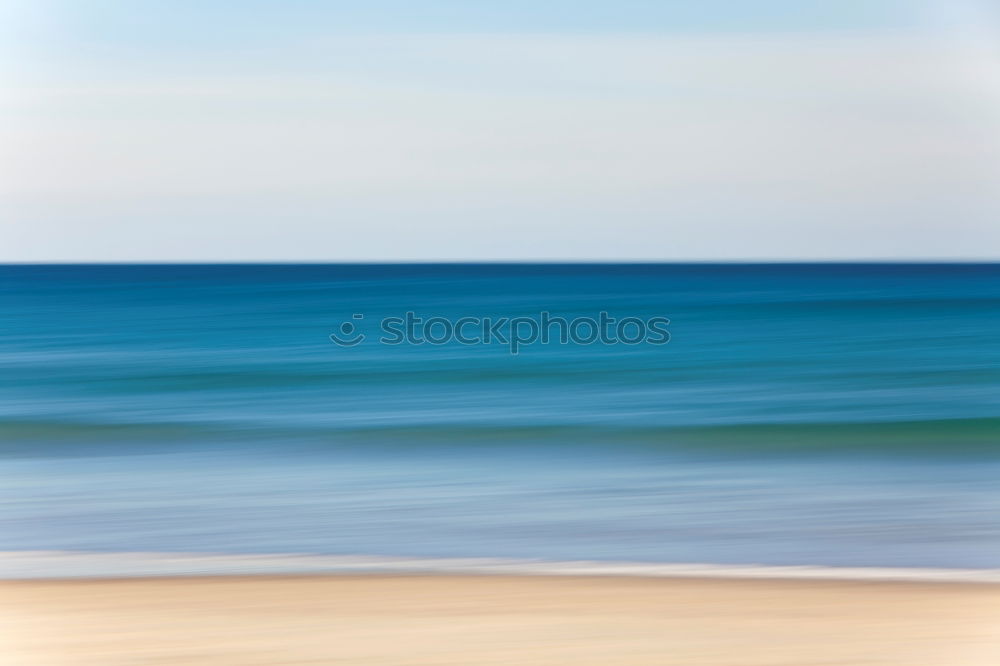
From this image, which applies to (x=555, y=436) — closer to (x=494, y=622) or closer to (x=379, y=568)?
(x=379, y=568)

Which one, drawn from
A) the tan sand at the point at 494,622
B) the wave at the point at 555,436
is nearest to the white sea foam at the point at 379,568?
the tan sand at the point at 494,622

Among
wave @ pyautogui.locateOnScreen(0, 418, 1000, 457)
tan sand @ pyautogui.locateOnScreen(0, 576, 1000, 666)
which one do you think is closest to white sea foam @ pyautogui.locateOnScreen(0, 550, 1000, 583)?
tan sand @ pyautogui.locateOnScreen(0, 576, 1000, 666)

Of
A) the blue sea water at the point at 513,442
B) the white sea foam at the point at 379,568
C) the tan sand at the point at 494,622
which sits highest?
the blue sea water at the point at 513,442

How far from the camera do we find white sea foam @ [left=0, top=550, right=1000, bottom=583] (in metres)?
2.50

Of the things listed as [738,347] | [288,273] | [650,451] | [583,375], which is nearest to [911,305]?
[738,347]

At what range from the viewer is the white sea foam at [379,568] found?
250 cm

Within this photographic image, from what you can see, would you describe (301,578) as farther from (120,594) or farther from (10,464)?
(10,464)

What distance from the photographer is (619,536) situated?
3.01m

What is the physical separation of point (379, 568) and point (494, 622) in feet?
1.57

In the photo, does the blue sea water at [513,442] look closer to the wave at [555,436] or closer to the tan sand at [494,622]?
the wave at [555,436]

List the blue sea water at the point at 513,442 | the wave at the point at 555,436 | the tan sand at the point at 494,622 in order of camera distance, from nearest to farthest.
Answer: the tan sand at the point at 494,622 < the blue sea water at the point at 513,442 < the wave at the point at 555,436

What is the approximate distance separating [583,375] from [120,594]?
648 centimetres

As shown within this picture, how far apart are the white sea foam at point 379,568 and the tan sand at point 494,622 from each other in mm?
70

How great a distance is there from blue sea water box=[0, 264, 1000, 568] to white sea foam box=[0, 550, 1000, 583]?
4.9 inches
